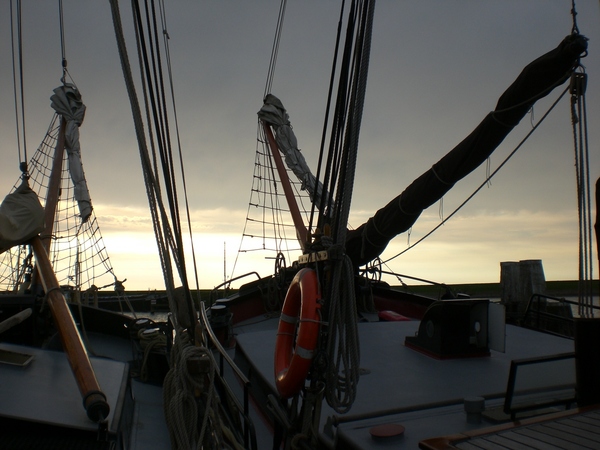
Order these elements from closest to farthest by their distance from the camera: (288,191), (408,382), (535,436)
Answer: (535,436), (408,382), (288,191)

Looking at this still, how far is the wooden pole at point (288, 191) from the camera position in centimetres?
1249

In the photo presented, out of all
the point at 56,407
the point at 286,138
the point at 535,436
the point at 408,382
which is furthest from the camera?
the point at 286,138

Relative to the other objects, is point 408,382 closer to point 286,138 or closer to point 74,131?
point 286,138

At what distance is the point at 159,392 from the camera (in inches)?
285

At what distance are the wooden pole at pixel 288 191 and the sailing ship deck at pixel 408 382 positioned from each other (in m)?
6.07

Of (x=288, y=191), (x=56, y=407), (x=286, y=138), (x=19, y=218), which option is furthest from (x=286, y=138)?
(x=56, y=407)

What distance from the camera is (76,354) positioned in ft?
11.8

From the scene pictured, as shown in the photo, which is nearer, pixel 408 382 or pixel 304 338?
pixel 304 338

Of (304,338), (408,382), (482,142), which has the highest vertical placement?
(482,142)

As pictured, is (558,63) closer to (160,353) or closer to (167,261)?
(167,261)

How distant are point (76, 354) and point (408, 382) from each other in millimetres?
2732

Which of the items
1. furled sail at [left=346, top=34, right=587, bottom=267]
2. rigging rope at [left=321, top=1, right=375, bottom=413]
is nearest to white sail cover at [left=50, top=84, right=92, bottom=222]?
furled sail at [left=346, top=34, right=587, bottom=267]

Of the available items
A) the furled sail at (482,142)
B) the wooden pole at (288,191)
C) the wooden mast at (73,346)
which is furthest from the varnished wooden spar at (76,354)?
the wooden pole at (288,191)

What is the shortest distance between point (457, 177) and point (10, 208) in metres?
5.00
